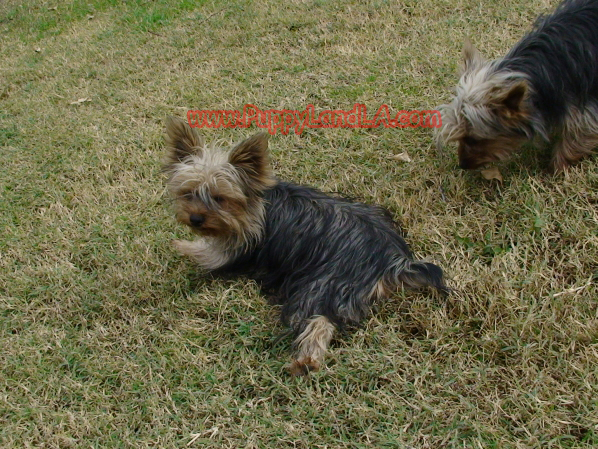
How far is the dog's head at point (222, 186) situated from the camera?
3.00 m

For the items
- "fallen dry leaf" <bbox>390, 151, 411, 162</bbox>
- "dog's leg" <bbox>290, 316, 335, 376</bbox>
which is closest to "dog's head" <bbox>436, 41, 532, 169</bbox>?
"fallen dry leaf" <bbox>390, 151, 411, 162</bbox>

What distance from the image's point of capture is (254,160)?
3004 mm

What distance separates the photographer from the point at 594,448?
6.86 ft

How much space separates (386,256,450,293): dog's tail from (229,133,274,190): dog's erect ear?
897 millimetres

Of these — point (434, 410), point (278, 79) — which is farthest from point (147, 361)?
point (278, 79)

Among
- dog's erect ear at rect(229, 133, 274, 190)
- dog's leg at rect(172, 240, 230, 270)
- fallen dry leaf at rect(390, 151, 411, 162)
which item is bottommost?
dog's leg at rect(172, 240, 230, 270)

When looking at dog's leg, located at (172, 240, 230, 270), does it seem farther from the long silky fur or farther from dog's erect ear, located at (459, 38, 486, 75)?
dog's erect ear, located at (459, 38, 486, 75)

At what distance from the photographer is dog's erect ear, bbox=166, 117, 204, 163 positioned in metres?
3.14

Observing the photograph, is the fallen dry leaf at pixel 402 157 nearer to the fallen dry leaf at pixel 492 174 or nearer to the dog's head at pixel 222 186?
the fallen dry leaf at pixel 492 174

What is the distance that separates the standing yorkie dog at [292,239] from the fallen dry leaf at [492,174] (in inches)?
30.4

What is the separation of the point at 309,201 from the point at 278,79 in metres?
2.73

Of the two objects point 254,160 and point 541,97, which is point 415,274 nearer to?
point 254,160

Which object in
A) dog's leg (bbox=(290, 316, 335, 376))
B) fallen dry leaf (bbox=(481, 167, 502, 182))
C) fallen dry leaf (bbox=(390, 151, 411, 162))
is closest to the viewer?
dog's leg (bbox=(290, 316, 335, 376))

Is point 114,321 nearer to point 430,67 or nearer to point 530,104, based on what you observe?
point 530,104
